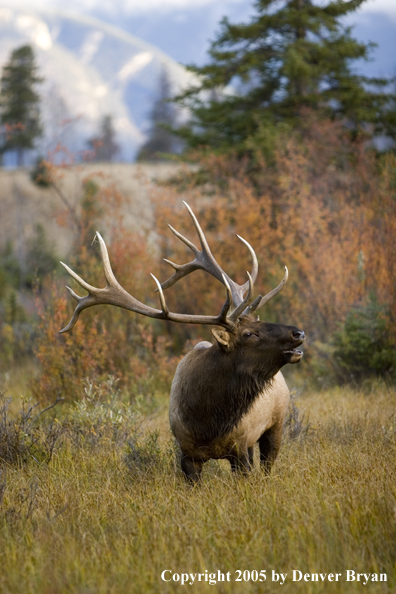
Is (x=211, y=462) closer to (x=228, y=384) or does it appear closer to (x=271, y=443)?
(x=271, y=443)

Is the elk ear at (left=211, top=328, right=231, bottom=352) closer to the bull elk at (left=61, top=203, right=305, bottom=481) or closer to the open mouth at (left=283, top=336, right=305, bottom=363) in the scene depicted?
the bull elk at (left=61, top=203, right=305, bottom=481)

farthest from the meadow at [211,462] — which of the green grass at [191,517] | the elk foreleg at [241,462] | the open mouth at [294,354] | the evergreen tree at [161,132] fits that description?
the evergreen tree at [161,132]

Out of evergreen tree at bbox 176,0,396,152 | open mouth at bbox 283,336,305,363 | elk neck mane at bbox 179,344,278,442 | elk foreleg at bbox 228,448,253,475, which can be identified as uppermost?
evergreen tree at bbox 176,0,396,152

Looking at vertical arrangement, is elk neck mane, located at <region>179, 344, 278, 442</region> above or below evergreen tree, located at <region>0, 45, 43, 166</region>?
below

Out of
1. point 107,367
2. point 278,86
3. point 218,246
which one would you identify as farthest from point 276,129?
point 107,367

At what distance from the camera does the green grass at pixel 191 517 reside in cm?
253

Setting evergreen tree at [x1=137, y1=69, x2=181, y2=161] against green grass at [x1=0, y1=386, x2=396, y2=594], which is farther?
evergreen tree at [x1=137, y1=69, x2=181, y2=161]

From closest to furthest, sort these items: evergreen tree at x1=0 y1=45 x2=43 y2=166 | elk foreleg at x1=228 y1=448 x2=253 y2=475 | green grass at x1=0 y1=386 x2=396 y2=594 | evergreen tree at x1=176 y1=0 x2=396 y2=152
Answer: green grass at x1=0 y1=386 x2=396 y2=594 → elk foreleg at x1=228 y1=448 x2=253 y2=475 → evergreen tree at x1=176 y1=0 x2=396 y2=152 → evergreen tree at x1=0 y1=45 x2=43 y2=166

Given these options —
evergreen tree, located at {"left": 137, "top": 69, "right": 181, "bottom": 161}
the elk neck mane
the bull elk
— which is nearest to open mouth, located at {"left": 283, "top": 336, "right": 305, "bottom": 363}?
the bull elk

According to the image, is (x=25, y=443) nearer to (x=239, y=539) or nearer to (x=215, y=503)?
(x=215, y=503)

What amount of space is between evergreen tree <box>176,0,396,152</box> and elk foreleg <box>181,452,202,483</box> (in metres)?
10.9

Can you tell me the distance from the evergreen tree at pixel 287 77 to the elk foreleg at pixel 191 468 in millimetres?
10899

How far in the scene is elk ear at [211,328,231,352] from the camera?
366cm

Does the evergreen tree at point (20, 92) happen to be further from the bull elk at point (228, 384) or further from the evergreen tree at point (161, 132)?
the bull elk at point (228, 384)
